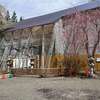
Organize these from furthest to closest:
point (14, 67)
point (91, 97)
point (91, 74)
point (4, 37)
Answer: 1. point (4, 37)
2. point (14, 67)
3. point (91, 74)
4. point (91, 97)

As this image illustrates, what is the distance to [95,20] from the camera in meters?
28.1

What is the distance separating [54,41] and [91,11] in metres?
5.40

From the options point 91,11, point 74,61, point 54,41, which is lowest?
point 74,61

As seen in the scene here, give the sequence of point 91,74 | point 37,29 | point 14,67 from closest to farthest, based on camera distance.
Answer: point 91,74 < point 14,67 < point 37,29

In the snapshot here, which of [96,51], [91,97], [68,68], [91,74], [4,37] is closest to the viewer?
[91,97]

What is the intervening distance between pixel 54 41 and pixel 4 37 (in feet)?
33.0

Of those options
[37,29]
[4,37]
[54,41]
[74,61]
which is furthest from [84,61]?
[4,37]

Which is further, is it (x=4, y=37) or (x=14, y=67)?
(x=4, y=37)

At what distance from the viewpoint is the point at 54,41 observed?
32875mm

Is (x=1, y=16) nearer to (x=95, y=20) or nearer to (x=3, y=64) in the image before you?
(x=3, y=64)

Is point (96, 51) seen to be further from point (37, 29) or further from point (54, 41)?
point (37, 29)

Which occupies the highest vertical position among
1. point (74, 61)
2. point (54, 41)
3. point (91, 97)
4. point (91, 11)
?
point (91, 11)

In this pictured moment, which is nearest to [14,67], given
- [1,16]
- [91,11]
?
[91,11]

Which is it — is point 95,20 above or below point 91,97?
above
